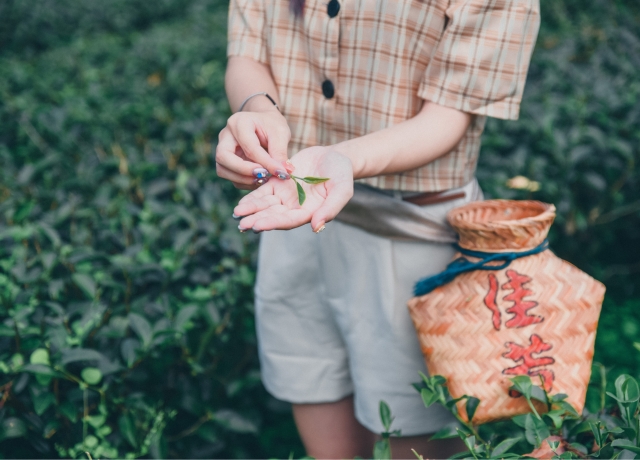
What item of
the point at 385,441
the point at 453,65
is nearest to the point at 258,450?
the point at 385,441

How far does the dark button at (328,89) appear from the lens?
1306 mm

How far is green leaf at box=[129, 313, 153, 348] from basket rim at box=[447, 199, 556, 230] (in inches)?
32.4

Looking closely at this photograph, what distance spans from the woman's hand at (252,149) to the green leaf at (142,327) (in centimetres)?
59

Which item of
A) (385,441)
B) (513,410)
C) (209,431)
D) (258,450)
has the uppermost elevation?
(513,410)

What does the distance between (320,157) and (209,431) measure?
1070 millimetres

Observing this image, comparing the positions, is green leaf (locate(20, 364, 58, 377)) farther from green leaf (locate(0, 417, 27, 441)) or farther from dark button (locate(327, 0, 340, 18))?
dark button (locate(327, 0, 340, 18))

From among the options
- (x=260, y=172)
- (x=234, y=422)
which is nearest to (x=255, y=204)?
(x=260, y=172)

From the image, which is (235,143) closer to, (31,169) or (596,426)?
(596,426)

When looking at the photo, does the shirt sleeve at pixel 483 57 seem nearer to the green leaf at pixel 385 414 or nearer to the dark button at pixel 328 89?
the dark button at pixel 328 89

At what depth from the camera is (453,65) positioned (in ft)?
3.83

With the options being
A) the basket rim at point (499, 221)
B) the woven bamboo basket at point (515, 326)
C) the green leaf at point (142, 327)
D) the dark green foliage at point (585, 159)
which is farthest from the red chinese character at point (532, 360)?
the dark green foliage at point (585, 159)

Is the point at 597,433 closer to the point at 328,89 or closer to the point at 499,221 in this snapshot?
the point at 499,221

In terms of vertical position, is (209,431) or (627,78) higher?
(627,78)

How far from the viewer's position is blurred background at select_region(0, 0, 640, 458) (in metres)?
1.49
